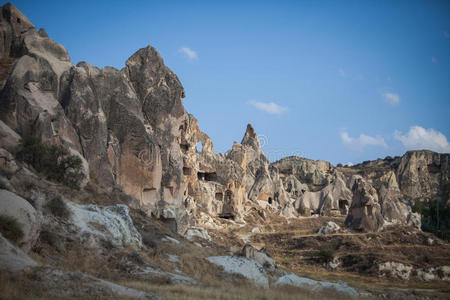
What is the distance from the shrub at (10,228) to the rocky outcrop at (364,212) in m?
31.7

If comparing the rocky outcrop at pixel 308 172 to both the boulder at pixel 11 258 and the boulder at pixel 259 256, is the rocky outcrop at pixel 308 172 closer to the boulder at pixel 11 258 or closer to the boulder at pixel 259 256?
the boulder at pixel 259 256

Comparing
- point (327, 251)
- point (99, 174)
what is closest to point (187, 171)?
point (327, 251)

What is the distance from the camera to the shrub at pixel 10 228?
7.82 m

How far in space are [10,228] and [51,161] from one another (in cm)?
828

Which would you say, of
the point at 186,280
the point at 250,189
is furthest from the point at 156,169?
the point at 250,189

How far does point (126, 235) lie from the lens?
42.5ft

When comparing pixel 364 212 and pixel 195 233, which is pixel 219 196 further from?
pixel 195 233

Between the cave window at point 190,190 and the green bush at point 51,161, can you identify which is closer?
the green bush at point 51,161

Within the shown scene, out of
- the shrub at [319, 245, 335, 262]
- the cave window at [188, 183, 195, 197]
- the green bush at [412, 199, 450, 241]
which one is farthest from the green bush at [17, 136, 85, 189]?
the green bush at [412, 199, 450, 241]

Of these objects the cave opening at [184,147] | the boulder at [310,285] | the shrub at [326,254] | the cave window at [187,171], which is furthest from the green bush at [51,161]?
the cave window at [187,171]

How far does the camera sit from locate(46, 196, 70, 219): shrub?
36.7 feet

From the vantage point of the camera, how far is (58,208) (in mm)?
11266

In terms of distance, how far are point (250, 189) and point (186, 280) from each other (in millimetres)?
52889

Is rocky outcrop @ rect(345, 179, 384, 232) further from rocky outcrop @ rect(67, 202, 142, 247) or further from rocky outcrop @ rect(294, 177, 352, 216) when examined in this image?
rocky outcrop @ rect(67, 202, 142, 247)
